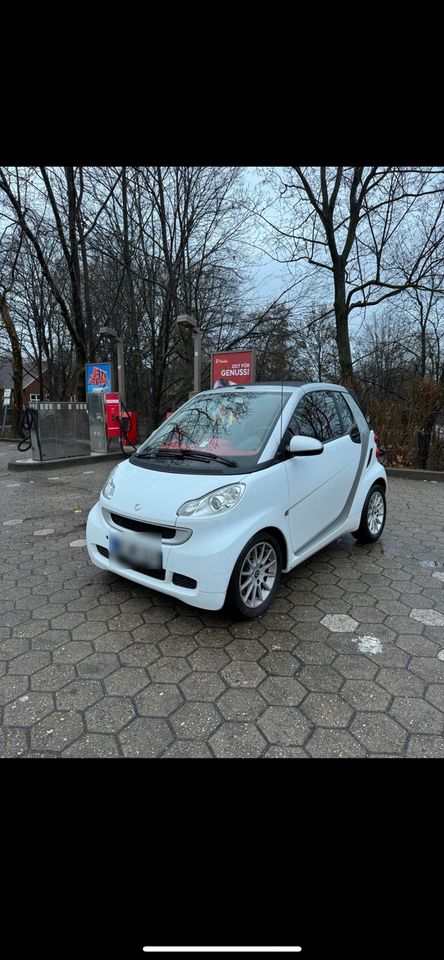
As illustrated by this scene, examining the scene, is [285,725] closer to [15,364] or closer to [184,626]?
[184,626]

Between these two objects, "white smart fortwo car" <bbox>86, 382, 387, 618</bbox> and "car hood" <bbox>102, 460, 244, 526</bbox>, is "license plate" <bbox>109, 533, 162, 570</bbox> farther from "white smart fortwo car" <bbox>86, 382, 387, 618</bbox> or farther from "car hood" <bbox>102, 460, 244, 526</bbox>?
"car hood" <bbox>102, 460, 244, 526</bbox>

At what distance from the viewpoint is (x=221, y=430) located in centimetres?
335

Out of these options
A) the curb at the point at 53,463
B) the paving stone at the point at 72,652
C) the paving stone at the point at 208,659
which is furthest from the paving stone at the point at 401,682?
the curb at the point at 53,463

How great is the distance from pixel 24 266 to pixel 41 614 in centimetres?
1744

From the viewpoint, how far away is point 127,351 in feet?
56.5

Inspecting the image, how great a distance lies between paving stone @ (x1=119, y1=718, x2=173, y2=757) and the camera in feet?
5.99

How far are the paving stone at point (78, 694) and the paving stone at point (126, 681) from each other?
0.06m

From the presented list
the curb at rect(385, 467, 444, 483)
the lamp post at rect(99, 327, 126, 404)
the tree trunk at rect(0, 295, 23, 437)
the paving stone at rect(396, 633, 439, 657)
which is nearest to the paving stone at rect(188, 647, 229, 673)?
the paving stone at rect(396, 633, 439, 657)

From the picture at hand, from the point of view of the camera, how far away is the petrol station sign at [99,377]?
447 inches

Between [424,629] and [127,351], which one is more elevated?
[127,351]

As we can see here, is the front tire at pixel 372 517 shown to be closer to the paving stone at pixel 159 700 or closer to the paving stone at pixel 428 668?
the paving stone at pixel 428 668

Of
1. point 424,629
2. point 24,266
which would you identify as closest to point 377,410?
point 424,629

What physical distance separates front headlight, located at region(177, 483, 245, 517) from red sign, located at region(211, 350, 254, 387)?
660 centimetres
